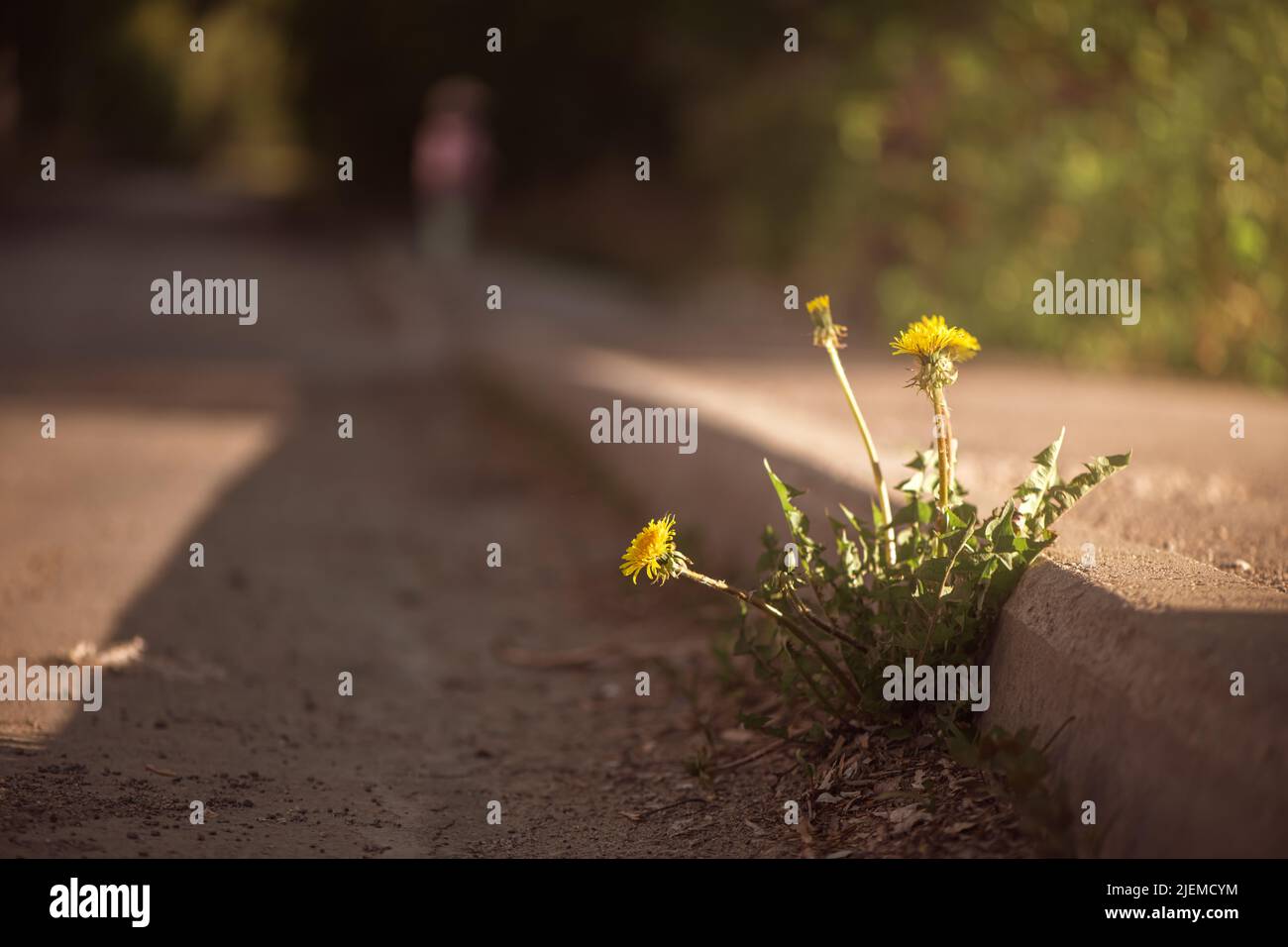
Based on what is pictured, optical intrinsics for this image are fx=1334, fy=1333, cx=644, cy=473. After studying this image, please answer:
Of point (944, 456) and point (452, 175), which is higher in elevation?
point (452, 175)

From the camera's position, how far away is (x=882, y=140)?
11742 mm

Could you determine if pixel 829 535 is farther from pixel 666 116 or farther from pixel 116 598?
pixel 666 116

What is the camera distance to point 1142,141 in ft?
28.7

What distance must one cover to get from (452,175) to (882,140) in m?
6.58

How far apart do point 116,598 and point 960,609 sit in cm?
289

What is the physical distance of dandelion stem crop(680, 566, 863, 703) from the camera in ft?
9.42

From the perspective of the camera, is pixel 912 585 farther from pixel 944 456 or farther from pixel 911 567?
pixel 944 456

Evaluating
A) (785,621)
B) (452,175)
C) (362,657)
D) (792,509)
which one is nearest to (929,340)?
(792,509)

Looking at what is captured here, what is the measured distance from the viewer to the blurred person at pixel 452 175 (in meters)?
16.1

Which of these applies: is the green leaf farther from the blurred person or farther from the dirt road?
the blurred person

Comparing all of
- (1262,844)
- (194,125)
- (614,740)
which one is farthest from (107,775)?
(194,125)

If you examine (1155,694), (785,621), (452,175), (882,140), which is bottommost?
(1155,694)

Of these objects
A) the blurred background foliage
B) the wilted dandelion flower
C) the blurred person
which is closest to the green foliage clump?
the wilted dandelion flower

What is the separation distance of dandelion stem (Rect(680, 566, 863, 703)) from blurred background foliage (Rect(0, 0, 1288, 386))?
227 inches
